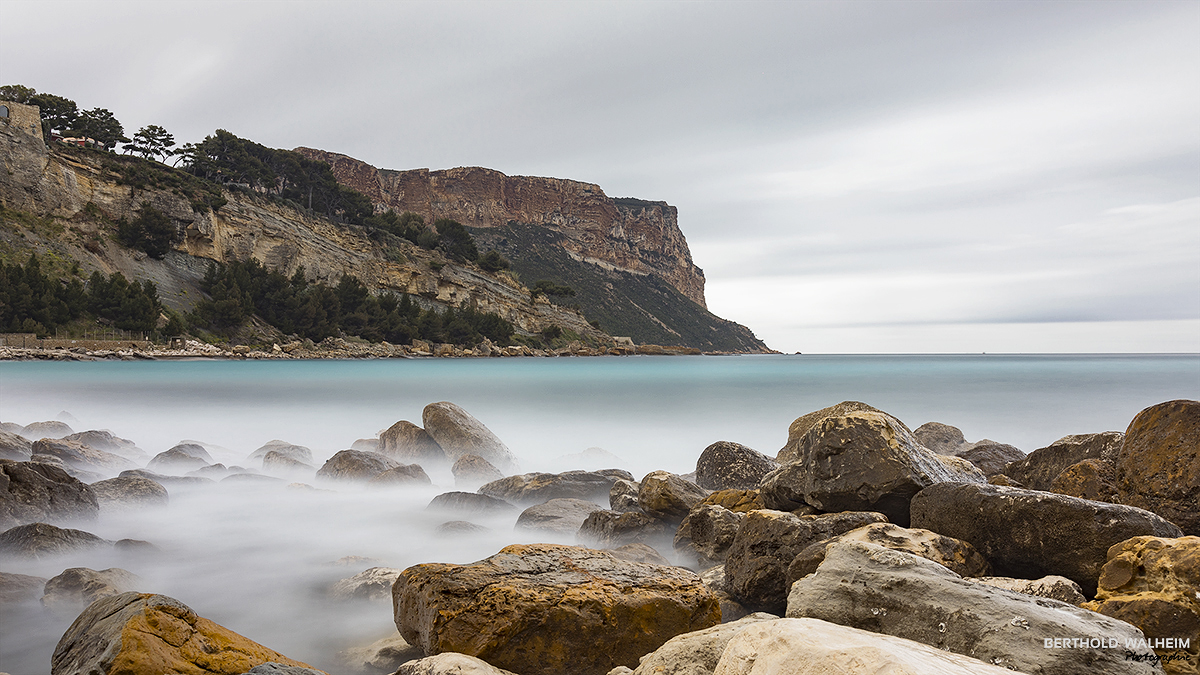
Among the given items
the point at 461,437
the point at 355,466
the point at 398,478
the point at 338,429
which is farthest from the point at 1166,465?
the point at 338,429

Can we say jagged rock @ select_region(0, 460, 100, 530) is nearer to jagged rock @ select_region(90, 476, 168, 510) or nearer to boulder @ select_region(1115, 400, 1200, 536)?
jagged rock @ select_region(90, 476, 168, 510)

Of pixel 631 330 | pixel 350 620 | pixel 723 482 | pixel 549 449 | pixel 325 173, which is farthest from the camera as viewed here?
pixel 631 330

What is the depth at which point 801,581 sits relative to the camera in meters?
3.40

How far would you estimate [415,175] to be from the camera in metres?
157

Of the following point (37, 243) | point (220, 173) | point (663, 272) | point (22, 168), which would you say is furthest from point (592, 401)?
point (663, 272)

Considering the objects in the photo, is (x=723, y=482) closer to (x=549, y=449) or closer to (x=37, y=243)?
(x=549, y=449)

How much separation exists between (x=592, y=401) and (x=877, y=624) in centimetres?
2725

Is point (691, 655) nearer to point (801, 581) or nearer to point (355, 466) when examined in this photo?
point (801, 581)

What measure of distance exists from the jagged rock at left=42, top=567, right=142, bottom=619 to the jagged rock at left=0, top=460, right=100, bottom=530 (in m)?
2.65

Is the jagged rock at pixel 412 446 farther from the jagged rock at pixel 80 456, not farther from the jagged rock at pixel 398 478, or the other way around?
the jagged rock at pixel 80 456

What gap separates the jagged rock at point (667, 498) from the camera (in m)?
7.30

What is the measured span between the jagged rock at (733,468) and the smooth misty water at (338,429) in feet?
9.65

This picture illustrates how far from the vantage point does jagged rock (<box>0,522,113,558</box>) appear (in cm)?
632

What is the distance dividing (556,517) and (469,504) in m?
1.53
